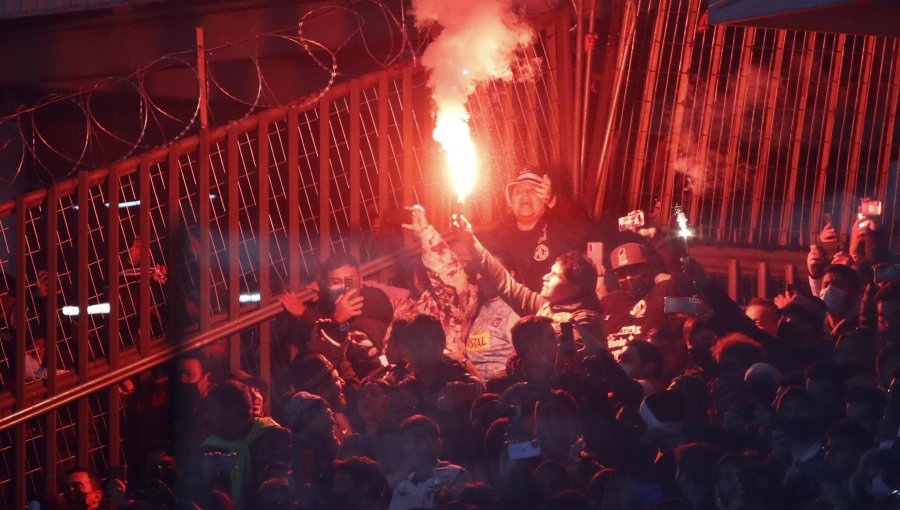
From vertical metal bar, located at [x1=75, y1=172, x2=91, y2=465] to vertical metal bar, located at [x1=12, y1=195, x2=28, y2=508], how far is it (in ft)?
1.22

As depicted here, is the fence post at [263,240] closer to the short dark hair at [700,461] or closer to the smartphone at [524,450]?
the smartphone at [524,450]

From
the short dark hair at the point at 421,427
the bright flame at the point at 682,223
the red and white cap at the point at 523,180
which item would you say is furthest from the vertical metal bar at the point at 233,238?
the bright flame at the point at 682,223

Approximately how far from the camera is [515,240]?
9.34 m

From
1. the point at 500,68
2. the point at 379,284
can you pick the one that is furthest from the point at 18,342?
the point at 500,68

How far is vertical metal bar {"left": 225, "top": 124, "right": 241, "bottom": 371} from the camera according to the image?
9156mm

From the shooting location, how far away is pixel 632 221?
912 centimetres

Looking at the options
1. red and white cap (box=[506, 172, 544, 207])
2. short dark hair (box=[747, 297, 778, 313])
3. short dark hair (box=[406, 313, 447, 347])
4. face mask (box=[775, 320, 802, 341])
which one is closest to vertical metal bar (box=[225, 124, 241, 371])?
short dark hair (box=[406, 313, 447, 347])

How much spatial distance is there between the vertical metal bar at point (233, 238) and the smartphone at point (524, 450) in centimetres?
271

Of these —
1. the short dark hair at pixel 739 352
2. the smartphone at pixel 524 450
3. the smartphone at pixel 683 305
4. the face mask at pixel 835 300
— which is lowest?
the smartphone at pixel 524 450

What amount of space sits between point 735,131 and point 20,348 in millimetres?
5317

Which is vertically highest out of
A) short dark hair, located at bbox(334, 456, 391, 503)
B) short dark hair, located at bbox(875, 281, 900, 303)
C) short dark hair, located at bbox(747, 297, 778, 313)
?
short dark hair, located at bbox(875, 281, 900, 303)

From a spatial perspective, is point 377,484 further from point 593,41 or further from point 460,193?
point 593,41

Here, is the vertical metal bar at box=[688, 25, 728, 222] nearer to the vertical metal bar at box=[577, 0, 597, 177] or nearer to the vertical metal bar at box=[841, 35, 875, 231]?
the vertical metal bar at box=[577, 0, 597, 177]

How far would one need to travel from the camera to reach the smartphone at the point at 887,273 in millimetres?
8156
